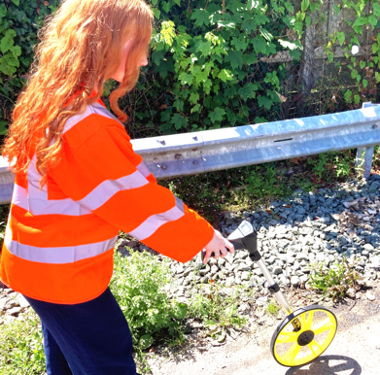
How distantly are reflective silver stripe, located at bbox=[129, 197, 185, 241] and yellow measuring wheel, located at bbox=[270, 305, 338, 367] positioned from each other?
3.72 ft

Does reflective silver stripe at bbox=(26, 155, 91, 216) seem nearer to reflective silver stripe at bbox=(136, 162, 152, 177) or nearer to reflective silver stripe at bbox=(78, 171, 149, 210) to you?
reflective silver stripe at bbox=(78, 171, 149, 210)

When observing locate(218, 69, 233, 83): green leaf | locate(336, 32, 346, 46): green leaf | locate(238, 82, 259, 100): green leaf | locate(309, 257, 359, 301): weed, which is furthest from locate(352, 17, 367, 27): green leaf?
locate(309, 257, 359, 301): weed

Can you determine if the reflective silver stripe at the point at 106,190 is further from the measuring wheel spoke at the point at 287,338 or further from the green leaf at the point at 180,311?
the green leaf at the point at 180,311

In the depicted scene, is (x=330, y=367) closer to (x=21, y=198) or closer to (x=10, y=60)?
(x=21, y=198)

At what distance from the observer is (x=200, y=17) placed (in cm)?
471

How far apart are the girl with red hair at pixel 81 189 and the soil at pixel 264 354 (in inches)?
41.1

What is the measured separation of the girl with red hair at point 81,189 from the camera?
1.51 metres

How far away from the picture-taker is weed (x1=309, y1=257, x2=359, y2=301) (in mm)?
3168

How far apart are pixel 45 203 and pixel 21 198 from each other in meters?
0.17

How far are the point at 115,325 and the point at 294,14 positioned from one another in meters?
5.18

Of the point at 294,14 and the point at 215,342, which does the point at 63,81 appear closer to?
the point at 215,342

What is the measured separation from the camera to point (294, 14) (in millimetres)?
5758

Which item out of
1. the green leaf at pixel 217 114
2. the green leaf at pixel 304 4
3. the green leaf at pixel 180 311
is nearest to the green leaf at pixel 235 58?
the green leaf at pixel 217 114

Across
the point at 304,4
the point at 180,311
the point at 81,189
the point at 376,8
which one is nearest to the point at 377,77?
the point at 376,8
